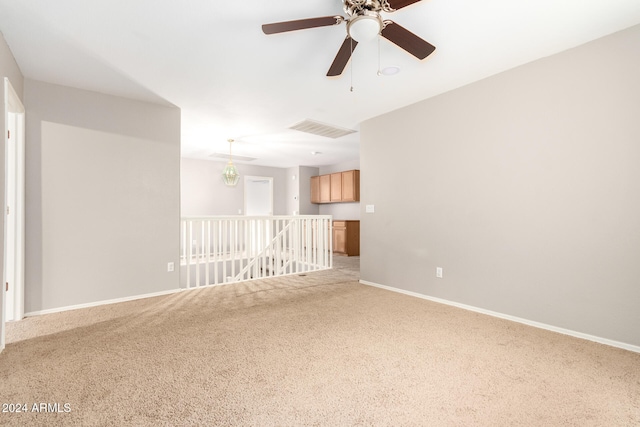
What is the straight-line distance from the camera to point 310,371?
189cm

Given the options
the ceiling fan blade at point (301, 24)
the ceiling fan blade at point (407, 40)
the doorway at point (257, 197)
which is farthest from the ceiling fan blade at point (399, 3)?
the doorway at point (257, 197)

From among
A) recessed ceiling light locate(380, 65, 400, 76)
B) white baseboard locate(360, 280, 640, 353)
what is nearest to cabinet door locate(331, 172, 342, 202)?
white baseboard locate(360, 280, 640, 353)

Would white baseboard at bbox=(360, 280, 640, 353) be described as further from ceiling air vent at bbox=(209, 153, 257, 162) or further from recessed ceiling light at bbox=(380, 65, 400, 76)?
ceiling air vent at bbox=(209, 153, 257, 162)

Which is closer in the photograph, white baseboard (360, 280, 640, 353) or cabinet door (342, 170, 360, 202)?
white baseboard (360, 280, 640, 353)

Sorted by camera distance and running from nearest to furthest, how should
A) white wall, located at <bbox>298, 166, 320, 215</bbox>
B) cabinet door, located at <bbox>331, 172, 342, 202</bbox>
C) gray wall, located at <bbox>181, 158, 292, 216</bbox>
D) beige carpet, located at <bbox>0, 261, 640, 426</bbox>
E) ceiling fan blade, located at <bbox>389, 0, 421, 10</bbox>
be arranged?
1. beige carpet, located at <bbox>0, 261, 640, 426</bbox>
2. ceiling fan blade, located at <bbox>389, 0, 421, 10</bbox>
3. gray wall, located at <bbox>181, 158, 292, 216</bbox>
4. cabinet door, located at <bbox>331, 172, 342, 202</bbox>
5. white wall, located at <bbox>298, 166, 320, 215</bbox>

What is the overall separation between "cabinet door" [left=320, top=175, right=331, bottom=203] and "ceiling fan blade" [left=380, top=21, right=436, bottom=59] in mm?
6003

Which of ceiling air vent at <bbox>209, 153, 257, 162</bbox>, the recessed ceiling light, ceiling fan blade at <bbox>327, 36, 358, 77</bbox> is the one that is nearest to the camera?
ceiling fan blade at <bbox>327, 36, 358, 77</bbox>

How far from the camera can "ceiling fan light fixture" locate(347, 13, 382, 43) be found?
1699 millimetres

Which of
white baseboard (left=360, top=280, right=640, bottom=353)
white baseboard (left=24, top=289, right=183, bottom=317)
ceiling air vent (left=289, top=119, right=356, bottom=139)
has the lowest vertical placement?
white baseboard (left=360, top=280, right=640, bottom=353)

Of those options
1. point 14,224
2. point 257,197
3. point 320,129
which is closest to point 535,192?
point 320,129

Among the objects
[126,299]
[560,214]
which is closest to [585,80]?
[560,214]

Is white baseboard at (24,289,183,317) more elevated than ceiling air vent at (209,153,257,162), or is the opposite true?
ceiling air vent at (209,153,257,162)

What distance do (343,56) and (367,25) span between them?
437 millimetres

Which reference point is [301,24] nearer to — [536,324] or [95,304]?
[536,324]
